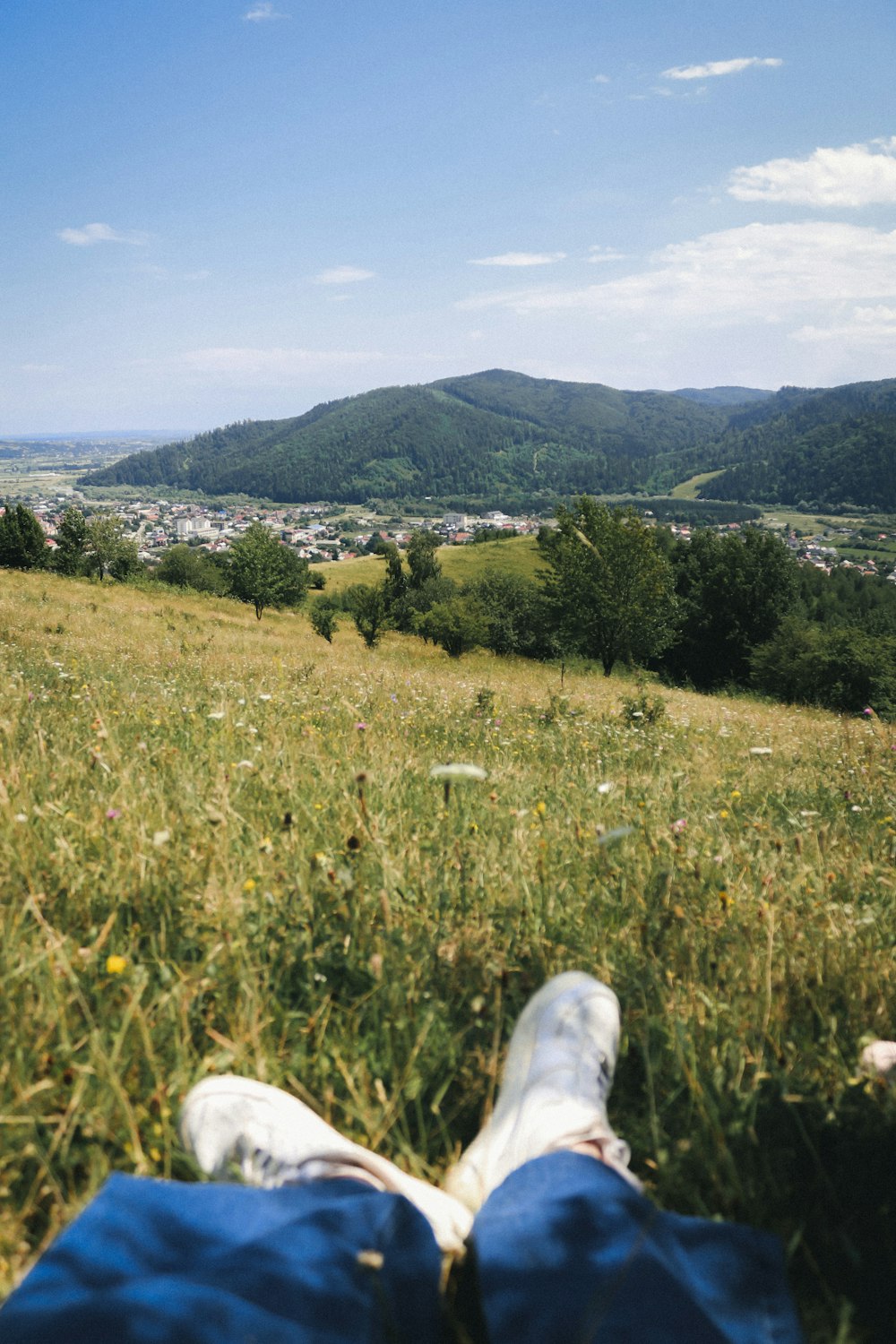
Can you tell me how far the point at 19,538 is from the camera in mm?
46406

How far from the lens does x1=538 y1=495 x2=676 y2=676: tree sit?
29047mm

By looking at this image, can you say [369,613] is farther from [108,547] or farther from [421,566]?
[421,566]

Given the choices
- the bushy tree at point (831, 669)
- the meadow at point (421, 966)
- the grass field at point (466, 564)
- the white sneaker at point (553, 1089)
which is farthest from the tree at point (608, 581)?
the grass field at point (466, 564)

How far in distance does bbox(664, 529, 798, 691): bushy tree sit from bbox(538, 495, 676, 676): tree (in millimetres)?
30489

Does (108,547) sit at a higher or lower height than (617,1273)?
higher

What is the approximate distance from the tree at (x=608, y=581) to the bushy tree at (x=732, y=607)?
1200 inches

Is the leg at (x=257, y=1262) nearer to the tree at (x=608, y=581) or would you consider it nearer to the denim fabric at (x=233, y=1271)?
the denim fabric at (x=233, y=1271)

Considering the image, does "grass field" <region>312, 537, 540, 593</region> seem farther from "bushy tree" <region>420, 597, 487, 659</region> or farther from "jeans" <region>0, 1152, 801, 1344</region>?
"jeans" <region>0, 1152, 801, 1344</region>

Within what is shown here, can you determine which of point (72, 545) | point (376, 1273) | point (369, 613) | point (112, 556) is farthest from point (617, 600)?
point (72, 545)

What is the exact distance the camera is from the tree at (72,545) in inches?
2111

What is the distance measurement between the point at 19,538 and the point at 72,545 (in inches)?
346

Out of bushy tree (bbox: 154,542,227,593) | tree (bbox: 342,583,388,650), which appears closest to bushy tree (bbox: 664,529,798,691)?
tree (bbox: 342,583,388,650)

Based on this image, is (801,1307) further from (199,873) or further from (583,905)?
(199,873)

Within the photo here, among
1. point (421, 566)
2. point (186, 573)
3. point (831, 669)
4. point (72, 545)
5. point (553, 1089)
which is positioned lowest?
point (831, 669)
